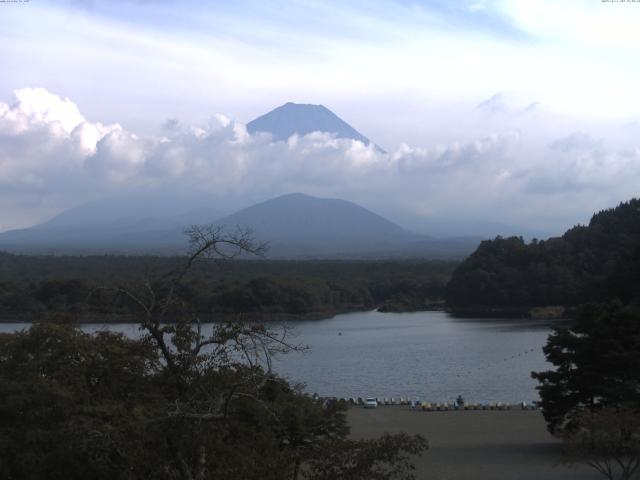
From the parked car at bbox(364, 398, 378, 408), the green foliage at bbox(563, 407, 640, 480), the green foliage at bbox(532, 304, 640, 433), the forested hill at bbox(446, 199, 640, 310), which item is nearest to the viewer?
the green foliage at bbox(563, 407, 640, 480)

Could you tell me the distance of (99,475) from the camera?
5.34m

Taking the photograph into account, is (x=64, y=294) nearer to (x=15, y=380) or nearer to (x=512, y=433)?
(x=512, y=433)

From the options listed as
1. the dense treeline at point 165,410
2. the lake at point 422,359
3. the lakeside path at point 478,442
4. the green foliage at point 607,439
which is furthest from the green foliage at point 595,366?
the dense treeline at point 165,410

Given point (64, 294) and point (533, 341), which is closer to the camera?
point (533, 341)

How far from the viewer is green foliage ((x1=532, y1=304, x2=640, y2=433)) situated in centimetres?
1127

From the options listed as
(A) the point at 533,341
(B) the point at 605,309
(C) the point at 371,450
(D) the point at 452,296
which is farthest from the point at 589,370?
(D) the point at 452,296

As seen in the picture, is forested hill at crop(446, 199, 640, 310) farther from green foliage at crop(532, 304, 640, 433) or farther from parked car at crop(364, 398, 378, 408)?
green foliage at crop(532, 304, 640, 433)

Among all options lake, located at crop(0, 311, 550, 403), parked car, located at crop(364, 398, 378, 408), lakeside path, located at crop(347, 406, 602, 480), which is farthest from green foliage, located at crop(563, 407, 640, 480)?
parked car, located at crop(364, 398, 378, 408)

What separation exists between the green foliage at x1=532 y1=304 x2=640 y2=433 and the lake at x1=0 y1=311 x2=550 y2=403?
13.8ft

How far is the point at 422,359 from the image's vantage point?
2508cm

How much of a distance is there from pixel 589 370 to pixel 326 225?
437 feet

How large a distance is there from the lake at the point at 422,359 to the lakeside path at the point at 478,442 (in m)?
2.40

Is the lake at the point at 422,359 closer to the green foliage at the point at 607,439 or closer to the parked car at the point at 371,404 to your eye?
the parked car at the point at 371,404

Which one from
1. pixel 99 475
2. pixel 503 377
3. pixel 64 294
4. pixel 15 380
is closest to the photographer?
pixel 99 475
